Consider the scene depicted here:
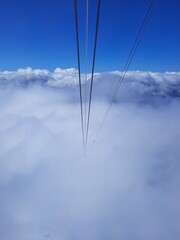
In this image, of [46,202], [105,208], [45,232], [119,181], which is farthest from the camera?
[119,181]

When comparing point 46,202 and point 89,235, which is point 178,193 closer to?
point 89,235

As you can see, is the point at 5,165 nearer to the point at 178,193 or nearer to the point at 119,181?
the point at 119,181

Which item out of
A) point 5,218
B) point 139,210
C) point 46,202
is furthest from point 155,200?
point 5,218

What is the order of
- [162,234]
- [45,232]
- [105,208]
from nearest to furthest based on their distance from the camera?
[162,234] < [45,232] < [105,208]

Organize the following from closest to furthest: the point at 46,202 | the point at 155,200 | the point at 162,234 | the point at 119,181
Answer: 1. the point at 162,234
2. the point at 46,202
3. the point at 155,200
4. the point at 119,181

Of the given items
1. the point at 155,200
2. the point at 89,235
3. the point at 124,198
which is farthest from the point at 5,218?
the point at 155,200

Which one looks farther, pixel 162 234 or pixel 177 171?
pixel 177 171

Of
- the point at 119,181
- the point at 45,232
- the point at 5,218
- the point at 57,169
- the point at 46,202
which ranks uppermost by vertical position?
the point at 57,169

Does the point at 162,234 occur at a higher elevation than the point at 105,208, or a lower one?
lower

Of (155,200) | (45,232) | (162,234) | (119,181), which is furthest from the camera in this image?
(119,181)
